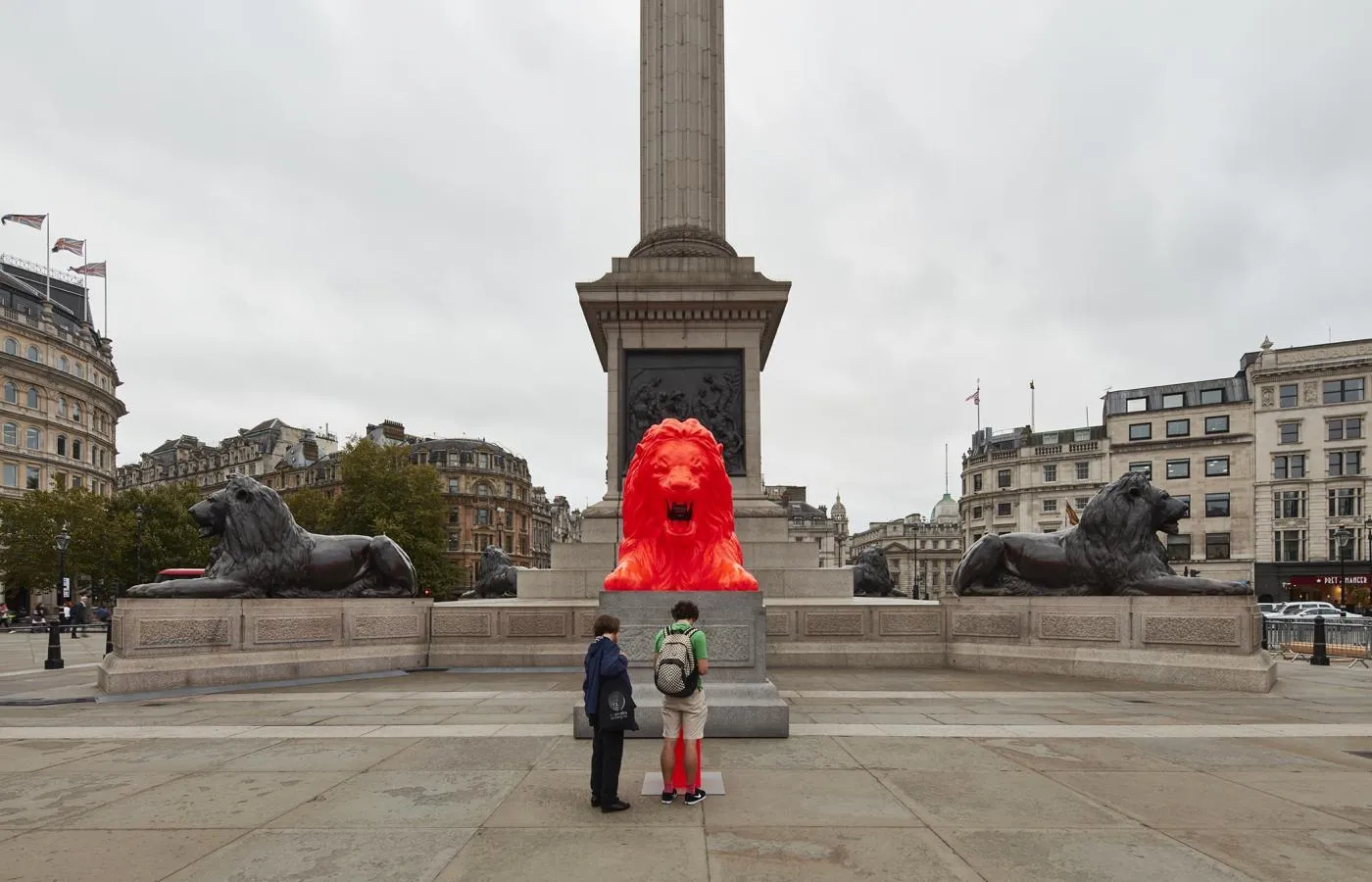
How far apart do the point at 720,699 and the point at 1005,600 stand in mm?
8223

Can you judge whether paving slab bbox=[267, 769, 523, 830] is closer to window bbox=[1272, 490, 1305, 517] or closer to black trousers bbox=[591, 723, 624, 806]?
black trousers bbox=[591, 723, 624, 806]

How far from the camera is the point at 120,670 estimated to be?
39.7 ft

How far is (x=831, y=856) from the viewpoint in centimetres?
488

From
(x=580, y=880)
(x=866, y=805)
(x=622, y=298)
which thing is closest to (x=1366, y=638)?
(x=622, y=298)

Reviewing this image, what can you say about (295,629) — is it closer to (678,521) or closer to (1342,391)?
(678,521)

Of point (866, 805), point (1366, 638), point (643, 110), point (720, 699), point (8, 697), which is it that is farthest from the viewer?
point (643, 110)

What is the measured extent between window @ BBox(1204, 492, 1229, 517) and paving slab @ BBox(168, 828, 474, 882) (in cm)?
7960

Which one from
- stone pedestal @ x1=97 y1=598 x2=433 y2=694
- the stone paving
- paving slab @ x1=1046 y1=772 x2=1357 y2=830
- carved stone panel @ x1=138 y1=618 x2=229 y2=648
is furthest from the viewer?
carved stone panel @ x1=138 y1=618 x2=229 y2=648

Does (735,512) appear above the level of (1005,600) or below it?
above

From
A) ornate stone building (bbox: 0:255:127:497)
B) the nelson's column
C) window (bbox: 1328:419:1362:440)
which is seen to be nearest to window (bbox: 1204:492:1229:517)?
window (bbox: 1328:419:1362:440)

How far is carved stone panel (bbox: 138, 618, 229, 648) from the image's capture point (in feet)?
41.1

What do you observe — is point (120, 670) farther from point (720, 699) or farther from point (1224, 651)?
point (1224, 651)

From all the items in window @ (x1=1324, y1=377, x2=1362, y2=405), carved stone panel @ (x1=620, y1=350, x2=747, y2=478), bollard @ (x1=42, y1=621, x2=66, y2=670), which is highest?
window @ (x1=1324, y1=377, x2=1362, y2=405)

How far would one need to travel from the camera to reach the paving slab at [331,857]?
459 cm
